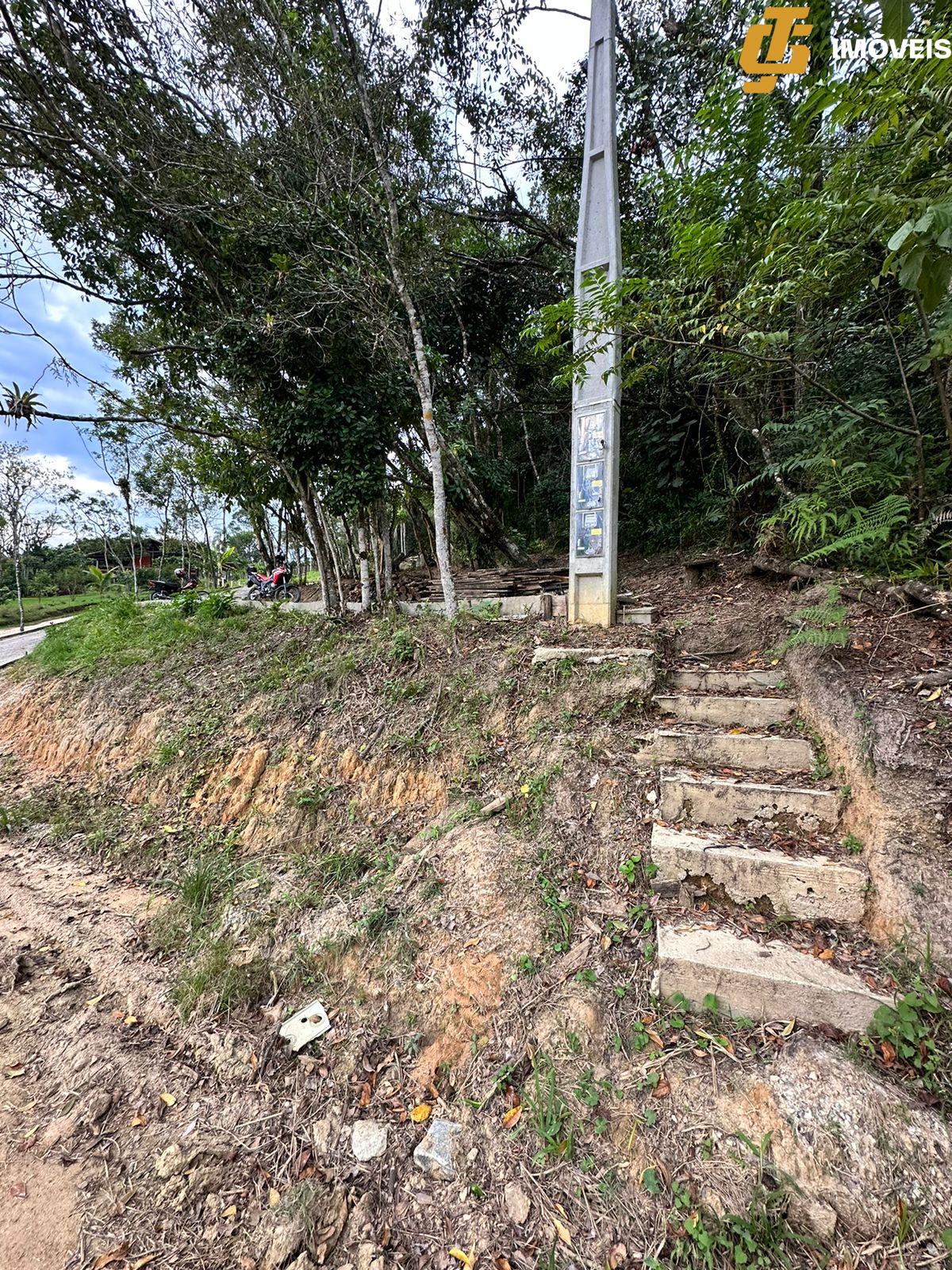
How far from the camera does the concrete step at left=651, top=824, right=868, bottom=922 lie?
182 centimetres

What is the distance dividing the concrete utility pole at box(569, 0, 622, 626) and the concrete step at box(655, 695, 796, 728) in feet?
3.84

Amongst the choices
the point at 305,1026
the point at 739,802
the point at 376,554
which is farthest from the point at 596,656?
the point at 376,554

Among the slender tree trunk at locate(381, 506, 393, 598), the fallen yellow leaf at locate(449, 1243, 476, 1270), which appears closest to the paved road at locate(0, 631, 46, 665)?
the slender tree trunk at locate(381, 506, 393, 598)

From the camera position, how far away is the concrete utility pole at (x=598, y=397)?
387cm

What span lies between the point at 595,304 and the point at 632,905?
3347 mm

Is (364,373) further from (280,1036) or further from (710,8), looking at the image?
(280,1036)

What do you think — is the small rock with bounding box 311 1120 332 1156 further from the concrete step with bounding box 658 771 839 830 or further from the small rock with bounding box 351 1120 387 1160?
the concrete step with bounding box 658 771 839 830

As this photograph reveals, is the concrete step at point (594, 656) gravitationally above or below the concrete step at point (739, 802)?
above

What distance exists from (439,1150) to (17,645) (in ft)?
49.3

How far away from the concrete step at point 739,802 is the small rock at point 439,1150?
1.52 m

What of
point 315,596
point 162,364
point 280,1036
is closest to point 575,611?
point 280,1036

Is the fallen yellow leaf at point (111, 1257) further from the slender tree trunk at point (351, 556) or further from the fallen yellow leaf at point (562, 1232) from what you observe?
the slender tree trunk at point (351, 556)

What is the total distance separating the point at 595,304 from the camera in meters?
2.91

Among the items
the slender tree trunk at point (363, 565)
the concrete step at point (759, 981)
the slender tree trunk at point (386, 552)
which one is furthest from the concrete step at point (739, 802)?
the slender tree trunk at point (386, 552)
